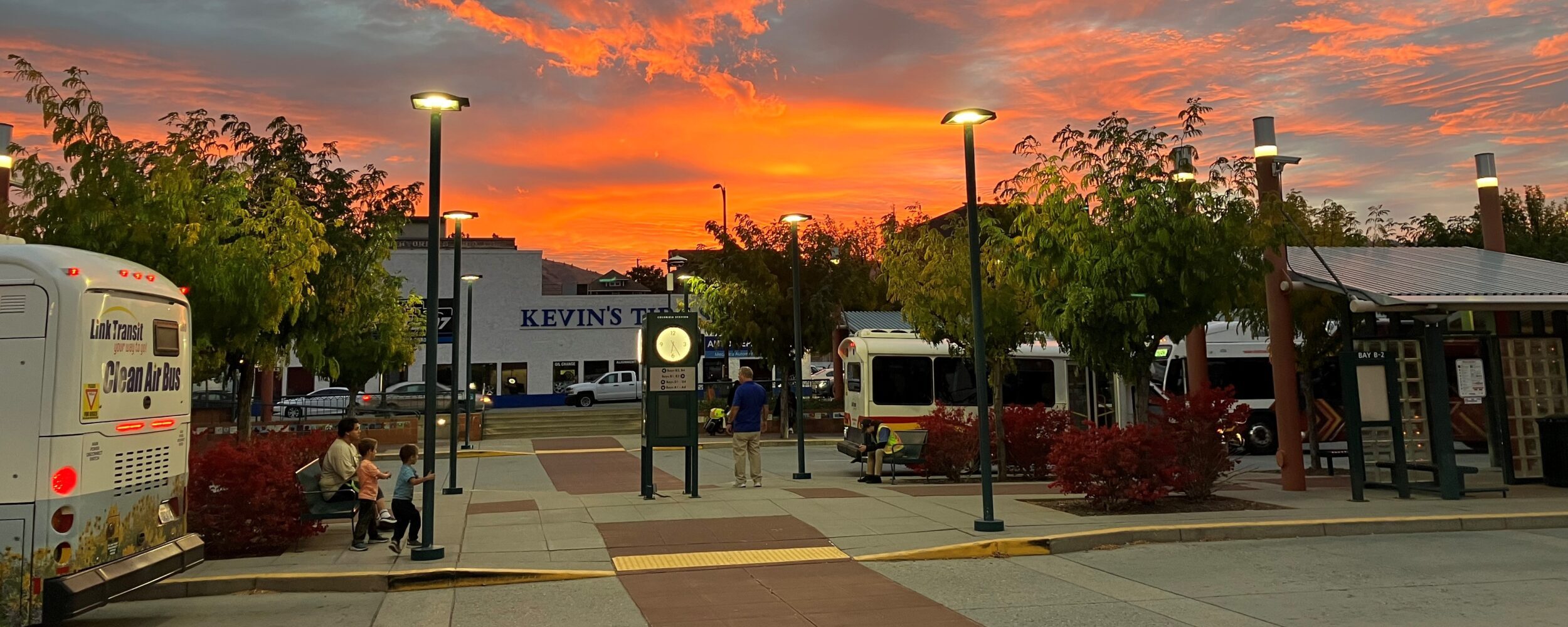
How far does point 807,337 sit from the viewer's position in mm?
31984

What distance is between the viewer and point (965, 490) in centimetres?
1556

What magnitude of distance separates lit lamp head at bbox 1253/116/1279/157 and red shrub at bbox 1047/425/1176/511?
198 inches

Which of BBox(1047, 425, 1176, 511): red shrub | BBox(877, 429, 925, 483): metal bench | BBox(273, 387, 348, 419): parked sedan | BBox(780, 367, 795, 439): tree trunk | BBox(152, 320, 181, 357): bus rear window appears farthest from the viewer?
BBox(273, 387, 348, 419): parked sedan

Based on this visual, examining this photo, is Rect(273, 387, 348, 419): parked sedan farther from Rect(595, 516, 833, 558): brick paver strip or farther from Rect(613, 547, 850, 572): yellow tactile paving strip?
Rect(613, 547, 850, 572): yellow tactile paving strip

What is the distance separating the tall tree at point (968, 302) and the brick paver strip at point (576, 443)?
1286cm

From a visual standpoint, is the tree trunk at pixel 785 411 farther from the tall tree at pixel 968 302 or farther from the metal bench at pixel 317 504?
the metal bench at pixel 317 504

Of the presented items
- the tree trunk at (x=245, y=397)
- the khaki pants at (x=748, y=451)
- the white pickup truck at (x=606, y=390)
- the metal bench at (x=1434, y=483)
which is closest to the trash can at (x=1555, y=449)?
the metal bench at (x=1434, y=483)

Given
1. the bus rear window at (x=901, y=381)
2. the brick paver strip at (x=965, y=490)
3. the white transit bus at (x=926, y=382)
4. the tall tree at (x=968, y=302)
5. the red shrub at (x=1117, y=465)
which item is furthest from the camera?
the bus rear window at (x=901, y=381)

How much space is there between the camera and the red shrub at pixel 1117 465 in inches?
493

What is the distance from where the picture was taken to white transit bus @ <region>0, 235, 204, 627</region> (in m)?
6.59

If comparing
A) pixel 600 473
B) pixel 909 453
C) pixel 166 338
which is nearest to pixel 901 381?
pixel 909 453

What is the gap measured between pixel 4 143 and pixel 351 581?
10.7m

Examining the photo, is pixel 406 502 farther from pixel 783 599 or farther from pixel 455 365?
pixel 455 365

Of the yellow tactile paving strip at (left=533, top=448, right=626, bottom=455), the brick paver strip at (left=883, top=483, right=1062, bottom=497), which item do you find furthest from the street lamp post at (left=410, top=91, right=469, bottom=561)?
the yellow tactile paving strip at (left=533, top=448, right=626, bottom=455)
